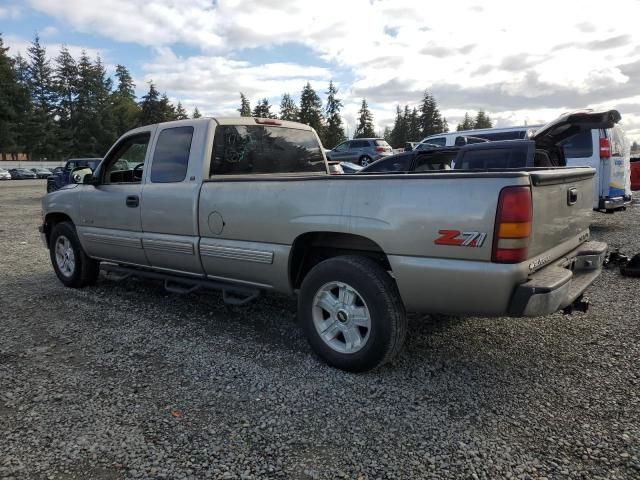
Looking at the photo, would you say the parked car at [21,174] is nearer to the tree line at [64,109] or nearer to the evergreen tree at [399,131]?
the tree line at [64,109]

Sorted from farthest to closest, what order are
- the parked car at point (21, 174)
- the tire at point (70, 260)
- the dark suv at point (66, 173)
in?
the parked car at point (21, 174), the dark suv at point (66, 173), the tire at point (70, 260)

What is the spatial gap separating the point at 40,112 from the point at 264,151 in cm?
8276

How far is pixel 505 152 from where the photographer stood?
6.45m

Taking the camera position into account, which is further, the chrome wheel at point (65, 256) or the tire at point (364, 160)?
the tire at point (364, 160)

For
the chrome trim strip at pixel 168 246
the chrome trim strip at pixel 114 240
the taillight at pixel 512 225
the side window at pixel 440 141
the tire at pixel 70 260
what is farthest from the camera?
the side window at pixel 440 141

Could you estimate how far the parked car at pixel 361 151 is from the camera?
84.3 ft

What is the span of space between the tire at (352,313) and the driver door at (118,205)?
2.27 meters

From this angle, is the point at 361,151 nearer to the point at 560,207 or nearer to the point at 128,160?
the point at 128,160

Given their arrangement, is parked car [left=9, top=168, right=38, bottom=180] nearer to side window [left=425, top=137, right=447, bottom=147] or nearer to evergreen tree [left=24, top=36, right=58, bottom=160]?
evergreen tree [left=24, top=36, right=58, bottom=160]

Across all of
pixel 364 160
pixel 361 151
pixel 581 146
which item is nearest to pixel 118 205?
pixel 581 146

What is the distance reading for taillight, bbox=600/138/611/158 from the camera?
9.10m

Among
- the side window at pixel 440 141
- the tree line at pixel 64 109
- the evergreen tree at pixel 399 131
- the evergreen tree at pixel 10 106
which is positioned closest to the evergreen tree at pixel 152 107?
the tree line at pixel 64 109

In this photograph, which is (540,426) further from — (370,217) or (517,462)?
(370,217)

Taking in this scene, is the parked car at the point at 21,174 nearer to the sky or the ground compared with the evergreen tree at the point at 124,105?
nearer to the ground
